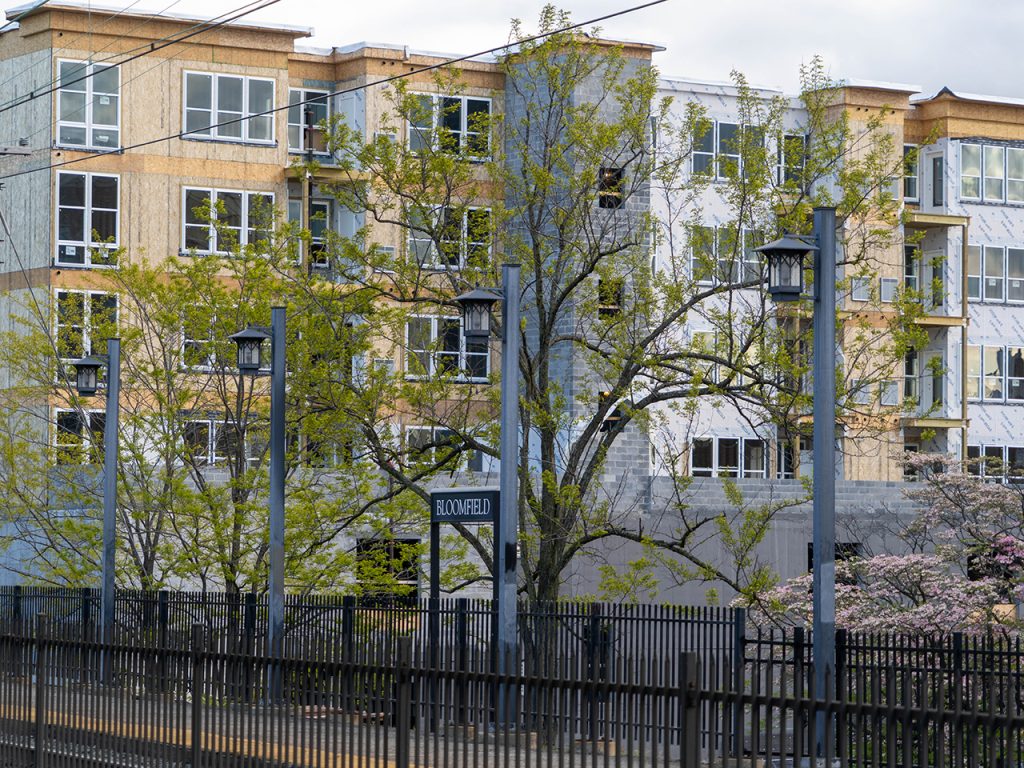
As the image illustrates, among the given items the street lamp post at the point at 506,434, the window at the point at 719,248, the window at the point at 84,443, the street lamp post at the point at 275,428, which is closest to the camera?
the street lamp post at the point at 506,434

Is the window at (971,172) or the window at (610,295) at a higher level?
the window at (971,172)

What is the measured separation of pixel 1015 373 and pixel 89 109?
33.3m

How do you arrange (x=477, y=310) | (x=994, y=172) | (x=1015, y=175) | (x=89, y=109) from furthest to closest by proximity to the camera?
1. (x=1015, y=175)
2. (x=994, y=172)
3. (x=89, y=109)
4. (x=477, y=310)

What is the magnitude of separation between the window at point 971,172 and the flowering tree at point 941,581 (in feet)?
121

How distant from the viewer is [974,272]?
63.8 meters

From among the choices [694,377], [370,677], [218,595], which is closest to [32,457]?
[218,595]

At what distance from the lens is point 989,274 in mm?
64125

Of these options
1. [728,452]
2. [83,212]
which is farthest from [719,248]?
[728,452]

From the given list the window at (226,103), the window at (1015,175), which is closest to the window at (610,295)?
the window at (226,103)

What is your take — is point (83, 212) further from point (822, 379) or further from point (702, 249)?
Result: point (822, 379)

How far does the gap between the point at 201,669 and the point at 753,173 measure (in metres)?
17.7

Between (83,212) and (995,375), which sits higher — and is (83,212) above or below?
above

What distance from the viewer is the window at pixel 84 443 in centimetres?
3700

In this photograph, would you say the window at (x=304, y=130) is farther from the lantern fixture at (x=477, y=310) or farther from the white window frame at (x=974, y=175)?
the lantern fixture at (x=477, y=310)
